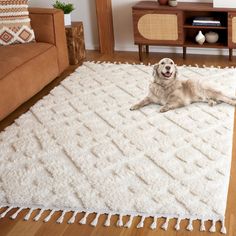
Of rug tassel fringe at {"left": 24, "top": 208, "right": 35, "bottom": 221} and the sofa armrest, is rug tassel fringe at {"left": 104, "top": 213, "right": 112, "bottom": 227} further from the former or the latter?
the sofa armrest

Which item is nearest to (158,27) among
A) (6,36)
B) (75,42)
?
(75,42)

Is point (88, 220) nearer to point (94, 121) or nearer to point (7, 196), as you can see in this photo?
point (7, 196)

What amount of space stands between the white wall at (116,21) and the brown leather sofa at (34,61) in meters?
0.82

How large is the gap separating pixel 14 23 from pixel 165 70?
1413 mm

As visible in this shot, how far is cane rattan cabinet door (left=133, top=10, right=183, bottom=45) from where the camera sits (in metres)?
4.26

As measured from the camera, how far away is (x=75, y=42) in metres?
4.49

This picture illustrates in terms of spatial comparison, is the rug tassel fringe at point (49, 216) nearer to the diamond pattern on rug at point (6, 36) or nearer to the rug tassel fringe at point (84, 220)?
the rug tassel fringe at point (84, 220)

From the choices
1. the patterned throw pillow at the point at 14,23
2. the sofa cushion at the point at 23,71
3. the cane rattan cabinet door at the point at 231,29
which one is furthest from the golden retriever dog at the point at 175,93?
the patterned throw pillow at the point at 14,23

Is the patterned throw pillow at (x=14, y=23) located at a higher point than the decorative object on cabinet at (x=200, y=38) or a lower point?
higher

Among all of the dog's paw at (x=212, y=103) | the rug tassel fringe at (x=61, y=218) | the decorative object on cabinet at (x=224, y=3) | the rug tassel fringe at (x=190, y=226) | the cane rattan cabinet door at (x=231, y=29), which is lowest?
the rug tassel fringe at (x=190, y=226)

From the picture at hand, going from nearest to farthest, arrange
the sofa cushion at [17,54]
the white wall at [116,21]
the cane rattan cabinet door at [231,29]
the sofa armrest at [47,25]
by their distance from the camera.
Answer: the sofa cushion at [17,54]
the sofa armrest at [47,25]
the cane rattan cabinet door at [231,29]
the white wall at [116,21]

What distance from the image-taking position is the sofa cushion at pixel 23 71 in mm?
3291

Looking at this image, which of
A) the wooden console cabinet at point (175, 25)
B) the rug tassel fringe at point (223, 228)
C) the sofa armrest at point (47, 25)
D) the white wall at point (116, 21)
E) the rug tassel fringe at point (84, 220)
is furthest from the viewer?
the white wall at point (116, 21)

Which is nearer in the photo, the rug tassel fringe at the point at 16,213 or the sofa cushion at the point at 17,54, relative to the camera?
the rug tassel fringe at the point at 16,213
